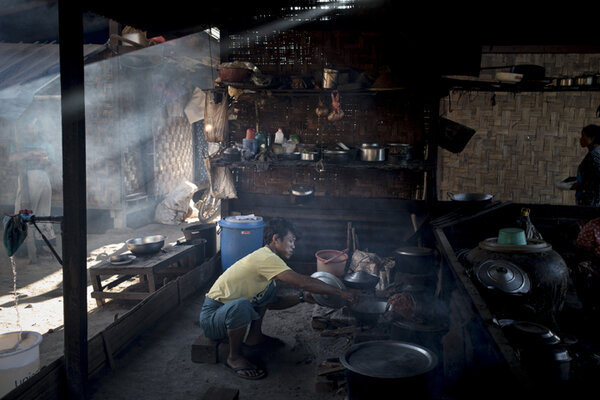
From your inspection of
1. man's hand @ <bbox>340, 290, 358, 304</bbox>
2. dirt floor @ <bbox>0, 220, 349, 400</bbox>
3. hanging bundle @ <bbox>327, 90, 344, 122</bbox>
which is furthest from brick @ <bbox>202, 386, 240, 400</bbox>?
hanging bundle @ <bbox>327, 90, 344, 122</bbox>

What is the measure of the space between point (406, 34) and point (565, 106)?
5642mm

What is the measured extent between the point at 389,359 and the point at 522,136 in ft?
27.6

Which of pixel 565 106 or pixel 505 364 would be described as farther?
pixel 565 106

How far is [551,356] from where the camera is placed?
340cm

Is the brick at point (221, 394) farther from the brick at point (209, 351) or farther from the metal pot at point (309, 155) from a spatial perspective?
→ the metal pot at point (309, 155)

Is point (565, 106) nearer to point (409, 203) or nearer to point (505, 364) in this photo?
point (409, 203)

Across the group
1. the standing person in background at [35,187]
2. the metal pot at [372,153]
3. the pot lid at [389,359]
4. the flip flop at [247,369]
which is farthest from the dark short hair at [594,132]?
the standing person in background at [35,187]

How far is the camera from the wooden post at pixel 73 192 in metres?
3.49

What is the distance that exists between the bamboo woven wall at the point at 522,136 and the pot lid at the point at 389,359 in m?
7.30

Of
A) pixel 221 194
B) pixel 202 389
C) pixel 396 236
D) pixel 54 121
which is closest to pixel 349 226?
pixel 396 236

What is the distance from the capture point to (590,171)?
284 inches

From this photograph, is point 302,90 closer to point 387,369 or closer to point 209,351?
point 209,351

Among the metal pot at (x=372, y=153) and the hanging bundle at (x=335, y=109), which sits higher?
the hanging bundle at (x=335, y=109)

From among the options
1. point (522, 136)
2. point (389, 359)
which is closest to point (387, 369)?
point (389, 359)
